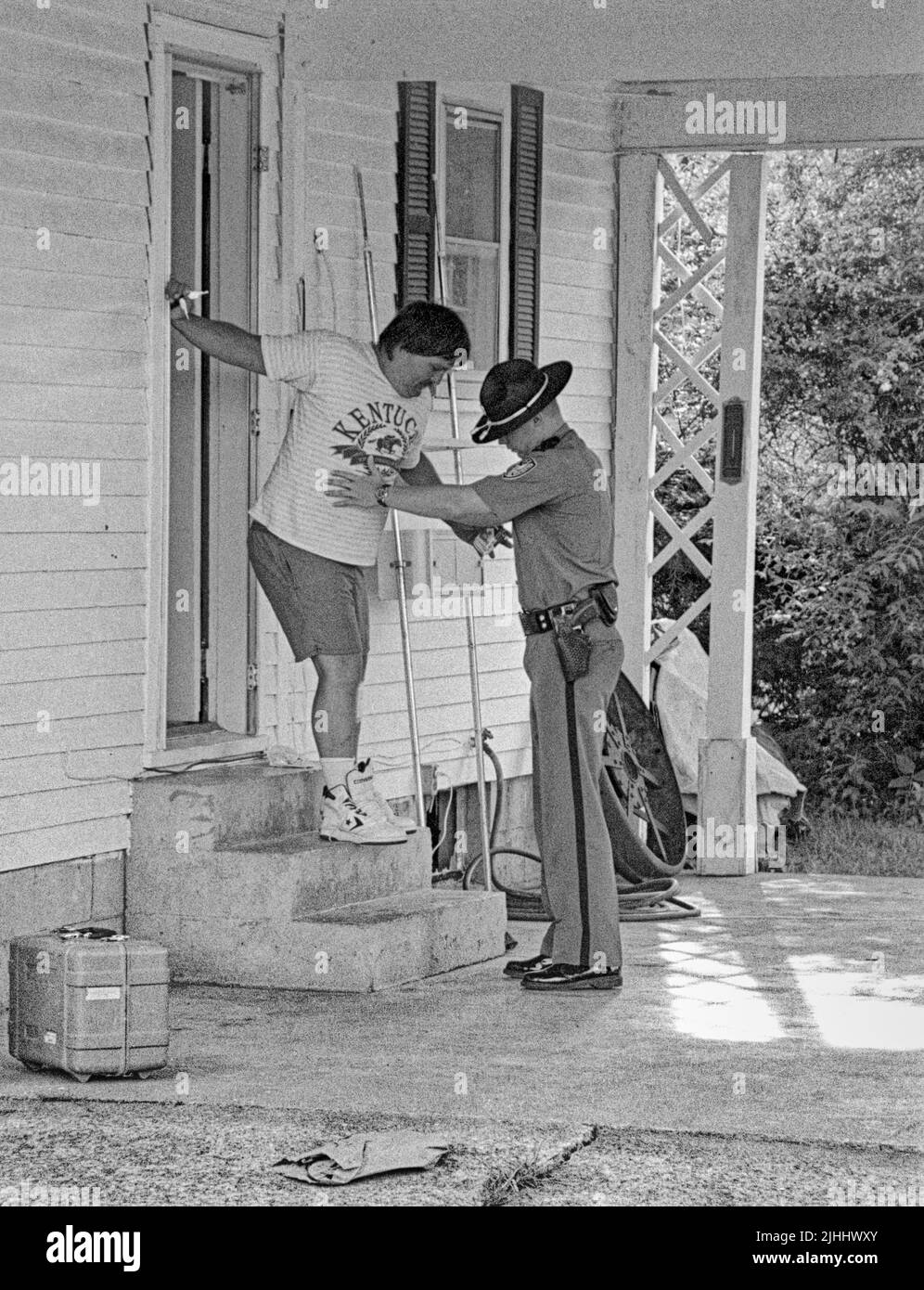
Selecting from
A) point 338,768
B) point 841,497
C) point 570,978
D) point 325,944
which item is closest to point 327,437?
point 338,768

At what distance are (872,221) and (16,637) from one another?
35.5 feet

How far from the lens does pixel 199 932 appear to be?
7160 millimetres

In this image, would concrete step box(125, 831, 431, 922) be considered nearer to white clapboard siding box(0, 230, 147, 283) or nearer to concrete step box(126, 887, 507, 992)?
concrete step box(126, 887, 507, 992)

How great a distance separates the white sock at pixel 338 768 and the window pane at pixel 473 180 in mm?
2973

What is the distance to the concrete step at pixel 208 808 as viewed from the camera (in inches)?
284

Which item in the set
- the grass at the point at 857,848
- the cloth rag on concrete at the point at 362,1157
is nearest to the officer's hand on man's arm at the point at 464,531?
the cloth rag on concrete at the point at 362,1157

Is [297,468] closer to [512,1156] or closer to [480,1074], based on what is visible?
[480,1074]

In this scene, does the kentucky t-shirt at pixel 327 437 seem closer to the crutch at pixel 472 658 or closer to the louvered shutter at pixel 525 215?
the crutch at pixel 472 658

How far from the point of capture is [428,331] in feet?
23.7

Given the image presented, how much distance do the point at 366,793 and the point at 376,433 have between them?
1.31 m

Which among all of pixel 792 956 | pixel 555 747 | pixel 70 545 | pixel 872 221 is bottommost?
pixel 792 956

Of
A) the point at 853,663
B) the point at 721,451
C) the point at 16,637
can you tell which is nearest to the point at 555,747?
the point at 16,637

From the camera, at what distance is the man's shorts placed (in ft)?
23.9

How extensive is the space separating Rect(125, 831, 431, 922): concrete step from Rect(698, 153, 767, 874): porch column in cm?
302
